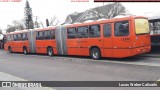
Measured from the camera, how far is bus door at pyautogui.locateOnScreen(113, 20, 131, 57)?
14.8m

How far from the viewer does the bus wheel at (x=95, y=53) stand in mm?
16891

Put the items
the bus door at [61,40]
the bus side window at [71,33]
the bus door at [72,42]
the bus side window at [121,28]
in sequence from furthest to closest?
the bus door at [61,40], the bus side window at [71,33], the bus door at [72,42], the bus side window at [121,28]

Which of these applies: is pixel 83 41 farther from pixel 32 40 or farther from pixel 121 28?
pixel 32 40

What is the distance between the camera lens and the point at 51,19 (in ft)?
271

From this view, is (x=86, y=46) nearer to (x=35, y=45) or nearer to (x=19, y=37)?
(x=35, y=45)

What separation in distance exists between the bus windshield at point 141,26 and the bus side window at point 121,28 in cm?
56

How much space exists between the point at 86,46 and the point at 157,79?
895 cm

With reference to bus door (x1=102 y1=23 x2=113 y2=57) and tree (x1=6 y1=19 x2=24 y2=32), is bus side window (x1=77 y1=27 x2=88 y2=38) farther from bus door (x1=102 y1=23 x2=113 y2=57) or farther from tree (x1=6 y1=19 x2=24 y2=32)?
tree (x1=6 y1=19 x2=24 y2=32)

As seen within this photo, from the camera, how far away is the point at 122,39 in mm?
15109

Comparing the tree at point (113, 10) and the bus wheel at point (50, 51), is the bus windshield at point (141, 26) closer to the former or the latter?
the bus wheel at point (50, 51)

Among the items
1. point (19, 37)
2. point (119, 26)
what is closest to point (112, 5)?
point (19, 37)

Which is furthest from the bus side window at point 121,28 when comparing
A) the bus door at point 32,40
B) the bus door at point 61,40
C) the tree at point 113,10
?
the tree at point 113,10

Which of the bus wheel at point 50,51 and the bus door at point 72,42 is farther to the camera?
the bus wheel at point 50,51

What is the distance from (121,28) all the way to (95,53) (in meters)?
2.87
